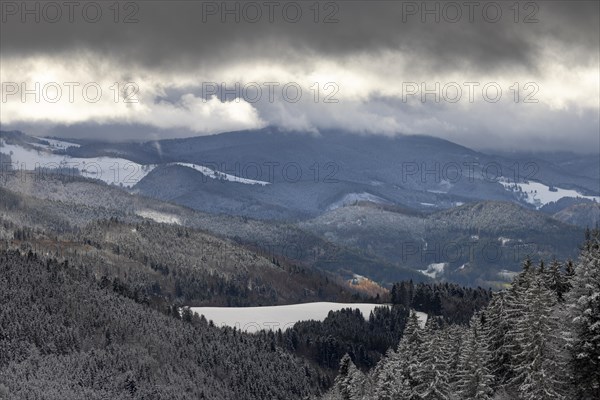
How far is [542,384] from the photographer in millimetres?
78438

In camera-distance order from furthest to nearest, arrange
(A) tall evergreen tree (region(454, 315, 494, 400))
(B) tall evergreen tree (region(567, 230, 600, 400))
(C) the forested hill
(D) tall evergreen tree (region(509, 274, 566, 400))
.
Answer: (A) tall evergreen tree (region(454, 315, 494, 400)) → (D) tall evergreen tree (region(509, 274, 566, 400)) → (C) the forested hill → (B) tall evergreen tree (region(567, 230, 600, 400))

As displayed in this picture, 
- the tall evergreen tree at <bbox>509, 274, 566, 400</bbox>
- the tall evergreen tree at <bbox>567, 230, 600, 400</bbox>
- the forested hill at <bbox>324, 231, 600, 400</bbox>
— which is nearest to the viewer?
the tall evergreen tree at <bbox>567, 230, 600, 400</bbox>

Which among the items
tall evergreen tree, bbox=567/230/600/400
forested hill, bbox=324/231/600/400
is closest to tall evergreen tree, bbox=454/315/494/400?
forested hill, bbox=324/231/600/400

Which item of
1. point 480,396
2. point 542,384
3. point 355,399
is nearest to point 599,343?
point 542,384

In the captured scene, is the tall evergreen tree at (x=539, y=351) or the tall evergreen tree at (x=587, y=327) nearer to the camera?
the tall evergreen tree at (x=587, y=327)

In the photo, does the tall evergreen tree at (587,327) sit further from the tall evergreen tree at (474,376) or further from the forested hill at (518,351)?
the tall evergreen tree at (474,376)

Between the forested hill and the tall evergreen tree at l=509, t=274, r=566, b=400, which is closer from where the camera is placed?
the forested hill

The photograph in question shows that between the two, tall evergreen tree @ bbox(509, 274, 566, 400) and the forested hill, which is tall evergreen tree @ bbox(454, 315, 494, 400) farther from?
tall evergreen tree @ bbox(509, 274, 566, 400)

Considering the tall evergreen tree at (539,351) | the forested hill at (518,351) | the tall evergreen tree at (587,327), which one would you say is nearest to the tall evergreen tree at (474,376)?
the forested hill at (518,351)

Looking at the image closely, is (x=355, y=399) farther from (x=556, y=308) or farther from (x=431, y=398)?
(x=556, y=308)

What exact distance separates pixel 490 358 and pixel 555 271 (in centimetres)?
2241

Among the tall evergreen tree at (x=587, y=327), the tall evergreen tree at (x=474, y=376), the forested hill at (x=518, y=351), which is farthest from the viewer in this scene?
the tall evergreen tree at (x=474, y=376)

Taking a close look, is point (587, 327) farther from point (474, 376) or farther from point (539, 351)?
point (474, 376)

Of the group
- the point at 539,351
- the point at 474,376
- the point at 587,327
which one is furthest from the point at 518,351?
the point at 587,327
